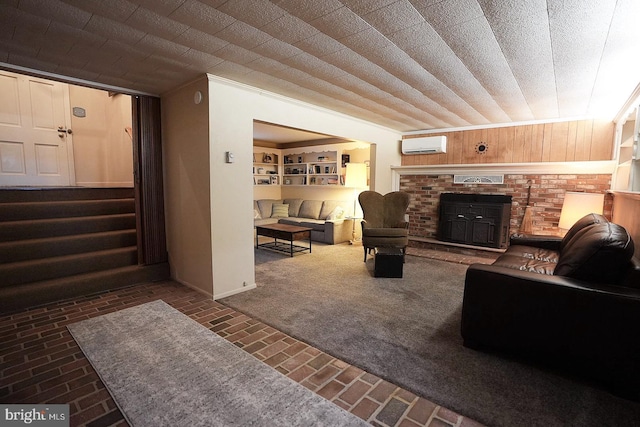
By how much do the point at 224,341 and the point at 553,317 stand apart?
7.34 ft

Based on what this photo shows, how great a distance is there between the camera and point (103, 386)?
180 centimetres

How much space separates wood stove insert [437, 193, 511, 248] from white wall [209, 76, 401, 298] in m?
3.28

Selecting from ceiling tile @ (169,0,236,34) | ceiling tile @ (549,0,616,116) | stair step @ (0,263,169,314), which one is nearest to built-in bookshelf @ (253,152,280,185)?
stair step @ (0,263,169,314)

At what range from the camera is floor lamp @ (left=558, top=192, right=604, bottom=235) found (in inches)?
145

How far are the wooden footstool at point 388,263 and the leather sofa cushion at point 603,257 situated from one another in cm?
197

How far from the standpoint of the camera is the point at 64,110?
185 inches

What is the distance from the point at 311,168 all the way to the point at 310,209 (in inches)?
42.7

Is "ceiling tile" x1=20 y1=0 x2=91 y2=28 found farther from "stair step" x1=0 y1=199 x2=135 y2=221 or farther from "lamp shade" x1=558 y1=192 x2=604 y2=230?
"lamp shade" x1=558 y1=192 x2=604 y2=230

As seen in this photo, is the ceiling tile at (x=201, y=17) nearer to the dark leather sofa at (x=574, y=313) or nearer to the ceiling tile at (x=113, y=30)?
the ceiling tile at (x=113, y=30)

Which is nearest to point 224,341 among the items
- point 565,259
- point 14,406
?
point 14,406

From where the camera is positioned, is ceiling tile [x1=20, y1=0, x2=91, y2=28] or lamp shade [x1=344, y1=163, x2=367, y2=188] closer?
ceiling tile [x1=20, y1=0, x2=91, y2=28]

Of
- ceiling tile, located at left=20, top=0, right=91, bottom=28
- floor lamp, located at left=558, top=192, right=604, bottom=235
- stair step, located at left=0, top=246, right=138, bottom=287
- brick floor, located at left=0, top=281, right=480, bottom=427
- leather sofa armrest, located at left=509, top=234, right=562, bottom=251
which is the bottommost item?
brick floor, located at left=0, top=281, right=480, bottom=427

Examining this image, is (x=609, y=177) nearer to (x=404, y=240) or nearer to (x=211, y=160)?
(x=404, y=240)

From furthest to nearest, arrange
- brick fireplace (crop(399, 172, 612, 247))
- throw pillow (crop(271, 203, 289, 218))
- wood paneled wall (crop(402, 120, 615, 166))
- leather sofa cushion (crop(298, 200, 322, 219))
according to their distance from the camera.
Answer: throw pillow (crop(271, 203, 289, 218)) < leather sofa cushion (crop(298, 200, 322, 219)) < brick fireplace (crop(399, 172, 612, 247)) < wood paneled wall (crop(402, 120, 615, 166))
